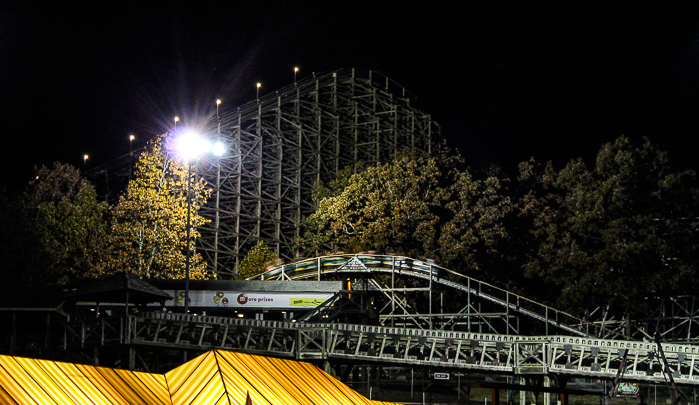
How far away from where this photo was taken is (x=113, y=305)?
108 feet

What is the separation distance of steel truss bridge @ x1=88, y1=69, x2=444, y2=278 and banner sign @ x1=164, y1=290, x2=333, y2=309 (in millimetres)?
10333

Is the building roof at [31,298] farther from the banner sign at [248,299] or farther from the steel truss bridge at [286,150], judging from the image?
the steel truss bridge at [286,150]

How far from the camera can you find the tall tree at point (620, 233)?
120ft

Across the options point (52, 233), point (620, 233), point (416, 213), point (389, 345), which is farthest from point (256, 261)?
point (620, 233)

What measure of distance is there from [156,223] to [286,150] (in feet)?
38.4

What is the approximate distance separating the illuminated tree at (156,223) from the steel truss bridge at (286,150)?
4390mm

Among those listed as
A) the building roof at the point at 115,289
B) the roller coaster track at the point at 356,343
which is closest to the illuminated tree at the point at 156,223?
the building roof at the point at 115,289

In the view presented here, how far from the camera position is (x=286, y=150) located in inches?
1970

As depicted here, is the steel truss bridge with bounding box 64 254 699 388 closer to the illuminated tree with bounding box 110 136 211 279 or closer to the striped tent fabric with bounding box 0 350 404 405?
the striped tent fabric with bounding box 0 350 404 405

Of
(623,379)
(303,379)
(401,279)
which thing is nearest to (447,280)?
(401,279)

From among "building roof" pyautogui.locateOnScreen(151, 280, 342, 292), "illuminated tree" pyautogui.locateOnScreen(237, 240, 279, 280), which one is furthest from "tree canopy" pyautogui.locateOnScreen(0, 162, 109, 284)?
"illuminated tree" pyautogui.locateOnScreen(237, 240, 279, 280)

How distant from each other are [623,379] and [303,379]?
1257cm

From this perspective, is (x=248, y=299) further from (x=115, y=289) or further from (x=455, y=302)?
(x=455, y=302)

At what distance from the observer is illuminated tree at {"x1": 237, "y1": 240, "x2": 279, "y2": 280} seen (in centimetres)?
4374
